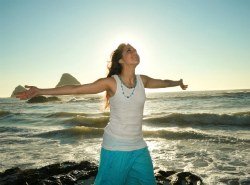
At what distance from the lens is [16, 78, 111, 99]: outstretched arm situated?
3.66 m

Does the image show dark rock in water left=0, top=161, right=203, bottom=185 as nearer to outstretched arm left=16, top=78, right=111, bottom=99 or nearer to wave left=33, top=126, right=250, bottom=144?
outstretched arm left=16, top=78, right=111, bottom=99

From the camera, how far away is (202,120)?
2488 cm

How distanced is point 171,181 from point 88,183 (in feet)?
6.33

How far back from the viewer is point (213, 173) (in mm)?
8539

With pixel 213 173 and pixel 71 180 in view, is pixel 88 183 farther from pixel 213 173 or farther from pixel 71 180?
pixel 213 173

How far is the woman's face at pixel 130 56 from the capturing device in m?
4.08

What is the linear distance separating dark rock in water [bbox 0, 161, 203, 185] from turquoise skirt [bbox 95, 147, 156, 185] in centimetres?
334

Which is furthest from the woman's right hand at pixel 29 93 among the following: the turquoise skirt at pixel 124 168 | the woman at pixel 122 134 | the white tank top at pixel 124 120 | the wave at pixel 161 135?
the wave at pixel 161 135

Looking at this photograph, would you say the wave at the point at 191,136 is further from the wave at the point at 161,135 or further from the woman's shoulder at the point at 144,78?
the woman's shoulder at the point at 144,78

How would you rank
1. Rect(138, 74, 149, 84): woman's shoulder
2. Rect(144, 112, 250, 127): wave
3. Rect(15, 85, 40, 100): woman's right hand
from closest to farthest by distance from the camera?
Rect(15, 85, 40, 100): woman's right hand, Rect(138, 74, 149, 84): woman's shoulder, Rect(144, 112, 250, 127): wave

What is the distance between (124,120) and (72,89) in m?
0.73

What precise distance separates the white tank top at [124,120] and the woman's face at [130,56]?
1.21 feet

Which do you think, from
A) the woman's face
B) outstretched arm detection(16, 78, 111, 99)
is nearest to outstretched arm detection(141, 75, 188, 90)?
the woman's face

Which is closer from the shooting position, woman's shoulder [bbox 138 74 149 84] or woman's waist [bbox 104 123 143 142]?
woman's waist [bbox 104 123 143 142]
